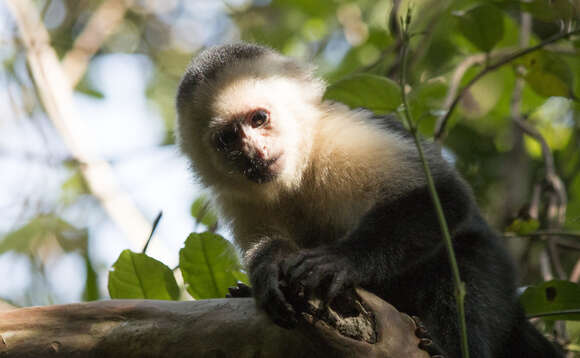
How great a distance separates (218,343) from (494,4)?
7.61 feet

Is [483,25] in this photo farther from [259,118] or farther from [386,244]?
[386,244]

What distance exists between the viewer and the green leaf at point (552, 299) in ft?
9.57

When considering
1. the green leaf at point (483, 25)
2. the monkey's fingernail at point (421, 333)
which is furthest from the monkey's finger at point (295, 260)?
the green leaf at point (483, 25)

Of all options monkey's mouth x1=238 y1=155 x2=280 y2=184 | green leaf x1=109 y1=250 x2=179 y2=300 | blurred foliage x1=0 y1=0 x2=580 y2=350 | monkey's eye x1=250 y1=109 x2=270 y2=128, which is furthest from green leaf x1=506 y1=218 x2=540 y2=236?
green leaf x1=109 y1=250 x2=179 y2=300

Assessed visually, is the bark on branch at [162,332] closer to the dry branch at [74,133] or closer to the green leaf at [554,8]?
the green leaf at [554,8]

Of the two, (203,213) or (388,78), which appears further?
(203,213)

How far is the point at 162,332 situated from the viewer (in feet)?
7.50

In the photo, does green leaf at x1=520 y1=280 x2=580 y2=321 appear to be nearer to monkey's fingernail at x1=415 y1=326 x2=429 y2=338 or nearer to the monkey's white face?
monkey's fingernail at x1=415 y1=326 x2=429 y2=338

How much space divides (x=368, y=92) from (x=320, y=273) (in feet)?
2.39

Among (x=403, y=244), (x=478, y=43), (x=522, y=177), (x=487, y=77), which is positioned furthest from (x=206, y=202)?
(x=522, y=177)

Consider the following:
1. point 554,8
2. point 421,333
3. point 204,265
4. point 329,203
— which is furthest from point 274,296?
point 554,8

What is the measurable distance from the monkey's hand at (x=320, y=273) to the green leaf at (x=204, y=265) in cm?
58

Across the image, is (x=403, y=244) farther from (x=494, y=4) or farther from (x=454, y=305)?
(x=494, y=4)

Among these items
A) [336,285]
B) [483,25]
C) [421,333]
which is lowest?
[421,333]
